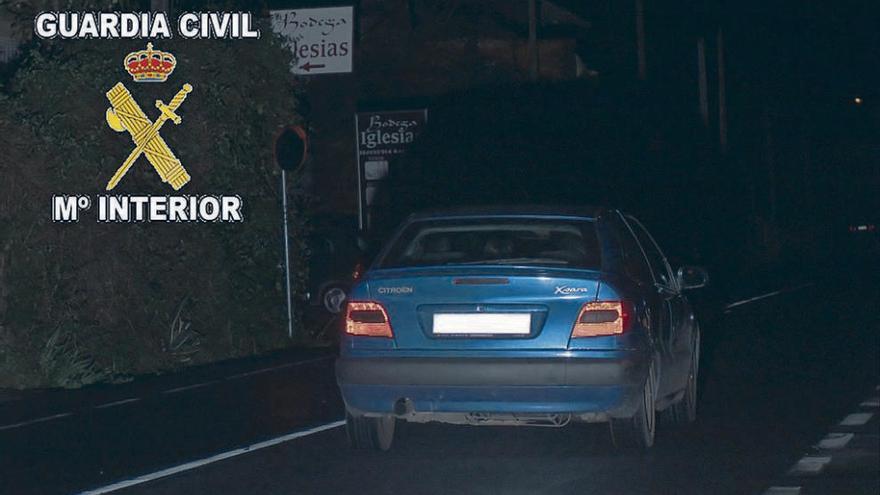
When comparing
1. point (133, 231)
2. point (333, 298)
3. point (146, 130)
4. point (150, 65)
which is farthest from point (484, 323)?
point (333, 298)

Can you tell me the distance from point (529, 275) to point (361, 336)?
1098mm

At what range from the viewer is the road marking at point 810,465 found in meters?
9.84

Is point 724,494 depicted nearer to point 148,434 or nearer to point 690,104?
point 148,434

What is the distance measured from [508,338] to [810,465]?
1.91 m

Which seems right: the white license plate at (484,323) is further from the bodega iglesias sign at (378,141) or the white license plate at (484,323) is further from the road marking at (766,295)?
the road marking at (766,295)

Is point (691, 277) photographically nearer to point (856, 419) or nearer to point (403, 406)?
point (856, 419)

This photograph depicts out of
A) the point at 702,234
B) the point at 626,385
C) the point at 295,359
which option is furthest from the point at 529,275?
the point at 702,234

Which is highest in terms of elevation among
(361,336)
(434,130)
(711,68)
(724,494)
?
(711,68)

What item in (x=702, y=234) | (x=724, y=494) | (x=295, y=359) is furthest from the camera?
(x=702, y=234)

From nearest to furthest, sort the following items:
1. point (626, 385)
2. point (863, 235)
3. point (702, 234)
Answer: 1. point (626, 385)
2. point (702, 234)
3. point (863, 235)

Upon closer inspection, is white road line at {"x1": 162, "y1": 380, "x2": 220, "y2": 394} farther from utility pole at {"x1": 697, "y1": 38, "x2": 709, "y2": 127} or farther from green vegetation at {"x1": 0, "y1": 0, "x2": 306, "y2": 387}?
utility pole at {"x1": 697, "y1": 38, "x2": 709, "y2": 127}

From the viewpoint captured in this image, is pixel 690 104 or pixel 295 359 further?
pixel 690 104

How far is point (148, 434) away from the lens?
39.7 ft

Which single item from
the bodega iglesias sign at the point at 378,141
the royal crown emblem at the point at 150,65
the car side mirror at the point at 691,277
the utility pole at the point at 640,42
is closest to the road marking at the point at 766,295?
the bodega iglesias sign at the point at 378,141
